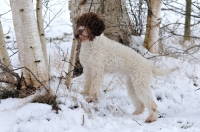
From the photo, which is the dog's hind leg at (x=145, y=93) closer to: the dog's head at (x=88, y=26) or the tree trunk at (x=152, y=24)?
the dog's head at (x=88, y=26)

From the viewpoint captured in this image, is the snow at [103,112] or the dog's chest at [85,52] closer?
the snow at [103,112]

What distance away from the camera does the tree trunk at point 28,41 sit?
4246mm

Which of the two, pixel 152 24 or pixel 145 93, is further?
pixel 152 24

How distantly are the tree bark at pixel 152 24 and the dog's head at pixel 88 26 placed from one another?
3047mm

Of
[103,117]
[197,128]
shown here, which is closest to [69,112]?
[103,117]

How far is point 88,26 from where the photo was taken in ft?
13.9

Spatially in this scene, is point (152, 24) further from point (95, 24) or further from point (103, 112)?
point (103, 112)

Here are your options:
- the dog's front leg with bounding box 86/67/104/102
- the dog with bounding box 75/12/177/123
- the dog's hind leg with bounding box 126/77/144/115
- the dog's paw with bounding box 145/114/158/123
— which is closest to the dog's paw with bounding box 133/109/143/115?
the dog's hind leg with bounding box 126/77/144/115

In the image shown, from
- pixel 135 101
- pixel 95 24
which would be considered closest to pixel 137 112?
pixel 135 101

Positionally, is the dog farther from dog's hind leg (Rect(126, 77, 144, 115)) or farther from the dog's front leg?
dog's hind leg (Rect(126, 77, 144, 115))

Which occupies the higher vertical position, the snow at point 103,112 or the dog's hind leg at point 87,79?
the dog's hind leg at point 87,79

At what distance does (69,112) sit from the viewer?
401 centimetres

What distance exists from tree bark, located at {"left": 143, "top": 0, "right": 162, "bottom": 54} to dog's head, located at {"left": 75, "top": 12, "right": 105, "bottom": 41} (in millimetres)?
3047

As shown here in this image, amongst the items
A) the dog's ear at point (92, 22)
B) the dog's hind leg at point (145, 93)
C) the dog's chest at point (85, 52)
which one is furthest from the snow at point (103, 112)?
the dog's ear at point (92, 22)
